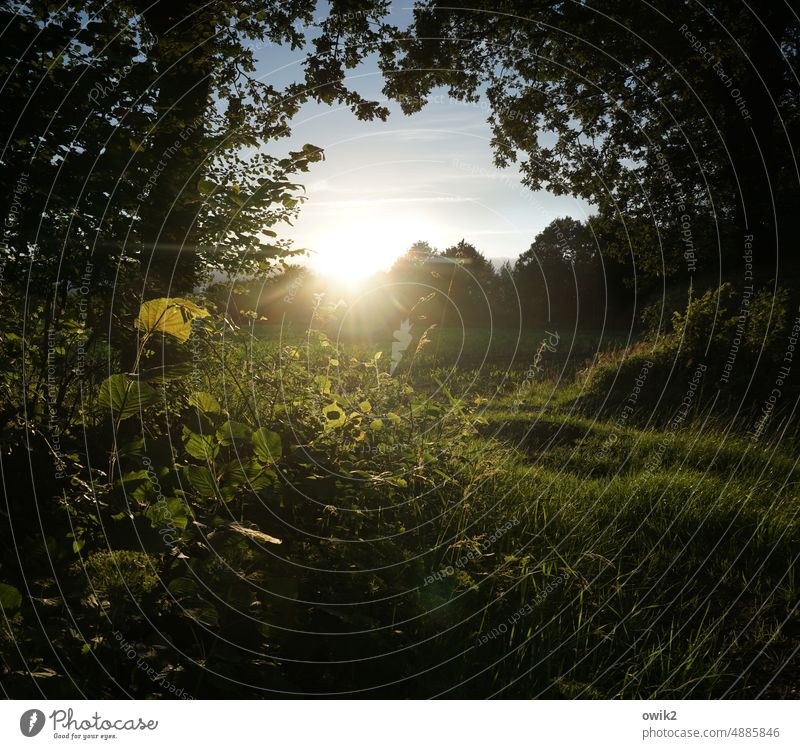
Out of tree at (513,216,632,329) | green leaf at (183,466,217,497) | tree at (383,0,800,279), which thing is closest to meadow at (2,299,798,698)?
green leaf at (183,466,217,497)

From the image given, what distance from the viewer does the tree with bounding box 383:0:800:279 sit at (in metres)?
9.38

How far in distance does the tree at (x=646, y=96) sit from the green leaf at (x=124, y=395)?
7711 mm

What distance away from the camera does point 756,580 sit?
3168 millimetres

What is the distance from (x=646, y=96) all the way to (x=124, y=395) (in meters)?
13.1

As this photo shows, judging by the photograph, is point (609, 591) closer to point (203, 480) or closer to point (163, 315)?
point (203, 480)

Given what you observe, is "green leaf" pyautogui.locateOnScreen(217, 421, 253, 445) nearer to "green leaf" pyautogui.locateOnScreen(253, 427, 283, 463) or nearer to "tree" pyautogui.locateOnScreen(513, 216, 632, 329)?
"green leaf" pyautogui.locateOnScreen(253, 427, 283, 463)

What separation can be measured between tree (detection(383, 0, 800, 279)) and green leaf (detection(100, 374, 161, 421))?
7.71 metres

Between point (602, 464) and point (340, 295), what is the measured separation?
3765 mm

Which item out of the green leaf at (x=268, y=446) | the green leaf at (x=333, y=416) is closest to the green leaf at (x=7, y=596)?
the green leaf at (x=268, y=446)

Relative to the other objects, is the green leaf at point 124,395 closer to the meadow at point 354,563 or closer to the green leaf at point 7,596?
the meadow at point 354,563

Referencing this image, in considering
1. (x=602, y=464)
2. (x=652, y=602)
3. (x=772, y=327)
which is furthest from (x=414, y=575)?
(x=772, y=327)

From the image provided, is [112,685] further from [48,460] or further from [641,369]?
[641,369]

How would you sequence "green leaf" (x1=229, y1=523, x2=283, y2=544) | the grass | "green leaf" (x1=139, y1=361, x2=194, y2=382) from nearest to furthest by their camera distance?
1. "green leaf" (x1=229, y1=523, x2=283, y2=544)
2. "green leaf" (x1=139, y1=361, x2=194, y2=382)
3. the grass

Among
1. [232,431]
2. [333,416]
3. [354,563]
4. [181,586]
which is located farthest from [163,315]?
[354,563]
